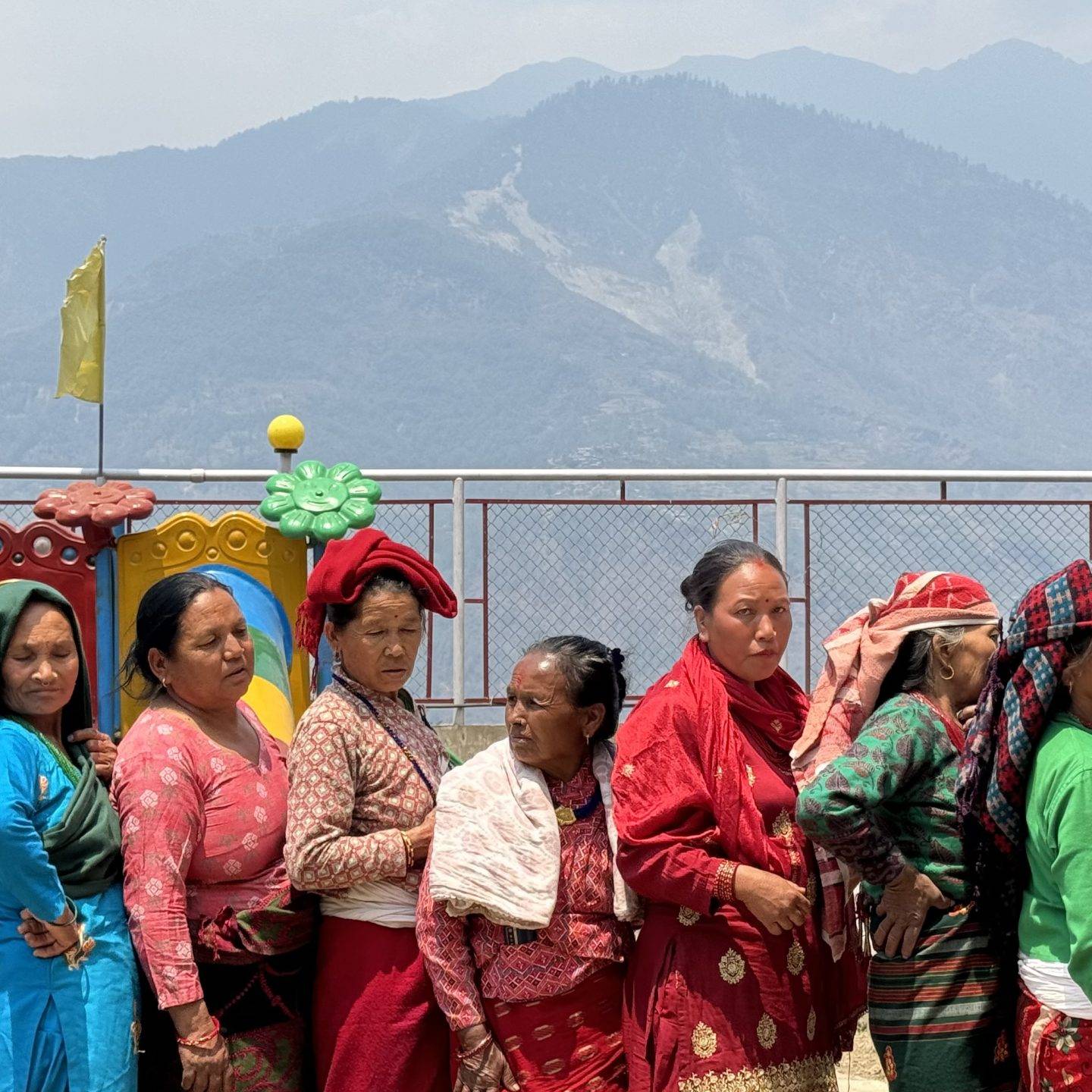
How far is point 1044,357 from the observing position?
159125 mm

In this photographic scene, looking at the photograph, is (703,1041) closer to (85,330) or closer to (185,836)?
(185,836)

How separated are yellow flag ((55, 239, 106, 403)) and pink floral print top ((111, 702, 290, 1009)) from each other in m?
3.58

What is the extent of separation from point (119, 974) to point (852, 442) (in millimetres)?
131747

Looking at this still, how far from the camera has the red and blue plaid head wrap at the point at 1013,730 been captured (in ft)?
9.18

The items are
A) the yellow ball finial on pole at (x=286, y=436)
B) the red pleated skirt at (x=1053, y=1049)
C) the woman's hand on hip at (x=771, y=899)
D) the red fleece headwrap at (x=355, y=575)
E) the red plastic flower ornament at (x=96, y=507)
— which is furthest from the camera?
the yellow ball finial on pole at (x=286, y=436)

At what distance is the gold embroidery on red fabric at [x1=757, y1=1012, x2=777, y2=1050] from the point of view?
3.23 metres

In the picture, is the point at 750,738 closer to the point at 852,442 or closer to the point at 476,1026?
the point at 476,1026

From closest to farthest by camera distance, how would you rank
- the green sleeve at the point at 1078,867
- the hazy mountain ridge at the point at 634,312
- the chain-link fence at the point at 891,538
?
the green sleeve at the point at 1078,867 → the chain-link fence at the point at 891,538 → the hazy mountain ridge at the point at 634,312

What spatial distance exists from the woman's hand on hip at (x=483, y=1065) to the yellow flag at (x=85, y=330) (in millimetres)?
4115

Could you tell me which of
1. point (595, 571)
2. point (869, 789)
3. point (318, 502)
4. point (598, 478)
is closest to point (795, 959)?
point (869, 789)

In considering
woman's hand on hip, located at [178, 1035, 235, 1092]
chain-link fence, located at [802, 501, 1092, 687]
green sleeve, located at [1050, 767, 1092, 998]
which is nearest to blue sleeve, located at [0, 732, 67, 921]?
woman's hand on hip, located at [178, 1035, 235, 1092]

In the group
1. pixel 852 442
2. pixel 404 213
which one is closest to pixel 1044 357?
pixel 852 442

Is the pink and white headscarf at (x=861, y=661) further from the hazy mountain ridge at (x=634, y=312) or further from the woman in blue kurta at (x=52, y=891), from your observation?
the hazy mountain ridge at (x=634, y=312)

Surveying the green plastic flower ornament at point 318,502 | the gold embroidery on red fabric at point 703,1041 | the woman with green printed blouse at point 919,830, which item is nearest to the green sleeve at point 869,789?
the woman with green printed blouse at point 919,830
